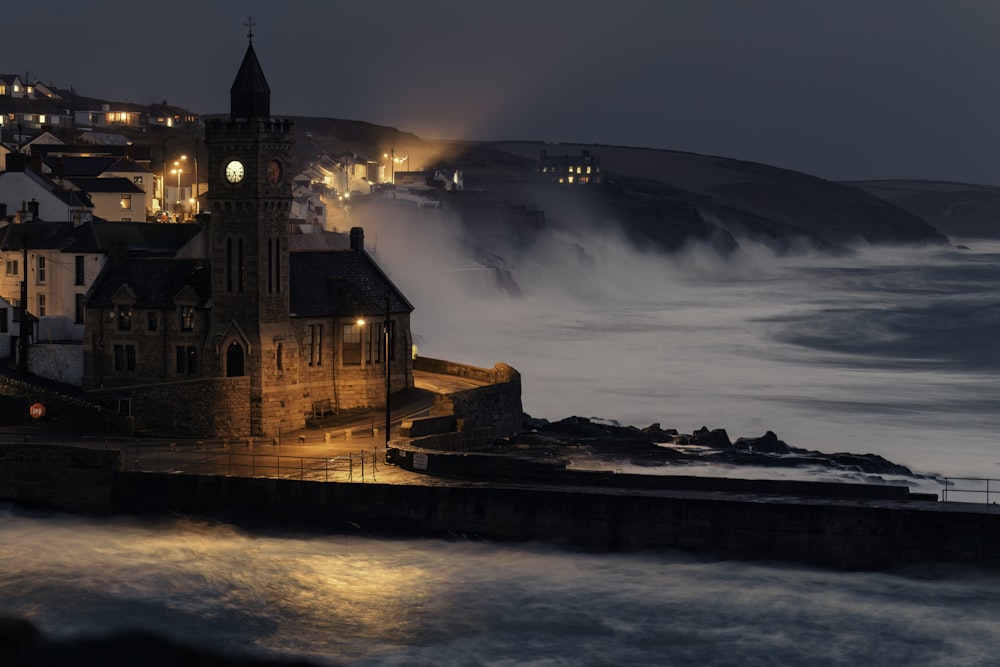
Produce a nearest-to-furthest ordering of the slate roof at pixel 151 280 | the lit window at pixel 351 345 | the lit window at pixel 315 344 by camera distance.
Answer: the slate roof at pixel 151 280, the lit window at pixel 315 344, the lit window at pixel 351 345

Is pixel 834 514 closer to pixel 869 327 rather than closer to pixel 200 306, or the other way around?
pixel 200 306

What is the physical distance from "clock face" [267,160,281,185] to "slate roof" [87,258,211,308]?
14.5 ft

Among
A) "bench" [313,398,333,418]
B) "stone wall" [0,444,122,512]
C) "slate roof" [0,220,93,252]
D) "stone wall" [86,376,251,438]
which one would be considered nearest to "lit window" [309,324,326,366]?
"bench" [313,398,333,418]

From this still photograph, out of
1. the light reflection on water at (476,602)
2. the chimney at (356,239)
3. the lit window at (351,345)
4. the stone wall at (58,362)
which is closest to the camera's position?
the light reflection on water at (476,602)

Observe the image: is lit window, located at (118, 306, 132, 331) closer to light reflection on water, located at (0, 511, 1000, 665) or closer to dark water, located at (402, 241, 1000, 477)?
light reflection on water, located at (0, 511, 1000, 665)

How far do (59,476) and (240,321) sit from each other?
25.4 feet

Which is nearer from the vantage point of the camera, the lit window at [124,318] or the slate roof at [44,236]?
the lit window at [124,318]

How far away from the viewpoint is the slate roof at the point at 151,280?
5084 centimetres

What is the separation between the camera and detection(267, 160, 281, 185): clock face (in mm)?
48312

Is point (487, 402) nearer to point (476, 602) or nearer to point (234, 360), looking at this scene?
point (234, 360)

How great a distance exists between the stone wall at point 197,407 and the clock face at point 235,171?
21.0 feet

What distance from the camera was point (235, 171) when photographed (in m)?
48.1

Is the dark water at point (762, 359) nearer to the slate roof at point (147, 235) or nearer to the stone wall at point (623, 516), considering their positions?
the stone wall at point (623, 516)

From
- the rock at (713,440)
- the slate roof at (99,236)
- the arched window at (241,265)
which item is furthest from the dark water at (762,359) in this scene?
the arched window at (241,265)
